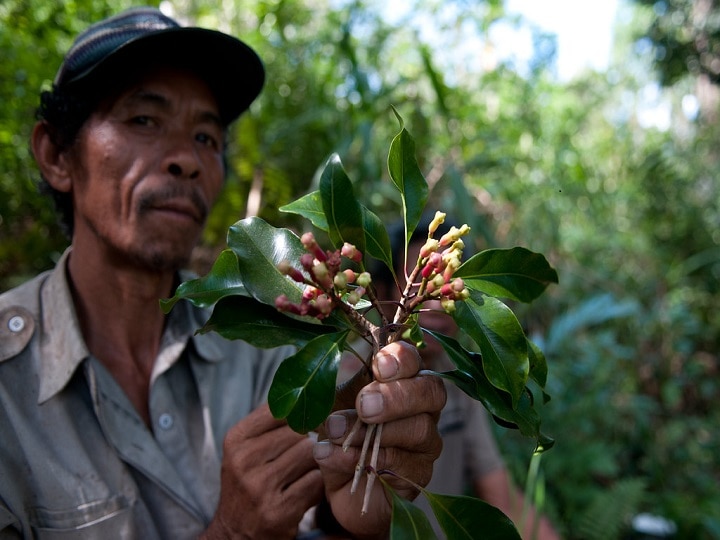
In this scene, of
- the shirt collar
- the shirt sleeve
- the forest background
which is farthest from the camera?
the forest background

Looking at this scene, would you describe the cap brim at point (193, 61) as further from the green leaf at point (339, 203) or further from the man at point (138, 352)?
the green leaf at point (339, 203)

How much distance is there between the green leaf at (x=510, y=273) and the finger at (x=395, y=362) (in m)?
0.13

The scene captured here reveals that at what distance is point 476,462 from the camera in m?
2.18

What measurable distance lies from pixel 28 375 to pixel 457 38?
4.58 metres

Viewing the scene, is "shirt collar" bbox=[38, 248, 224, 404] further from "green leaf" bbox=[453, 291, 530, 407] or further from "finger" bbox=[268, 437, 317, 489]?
"green leaf" bbox=[453, 291, 530, 407]

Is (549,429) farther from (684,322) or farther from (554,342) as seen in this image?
(684,322)

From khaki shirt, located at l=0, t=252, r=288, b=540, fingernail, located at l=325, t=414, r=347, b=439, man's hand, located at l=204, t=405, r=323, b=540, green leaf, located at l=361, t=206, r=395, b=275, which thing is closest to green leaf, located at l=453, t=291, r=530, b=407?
green leaf, located at l=361, t=206, r=395, b=275

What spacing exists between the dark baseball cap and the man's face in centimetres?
5

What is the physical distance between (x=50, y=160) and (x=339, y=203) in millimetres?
1109

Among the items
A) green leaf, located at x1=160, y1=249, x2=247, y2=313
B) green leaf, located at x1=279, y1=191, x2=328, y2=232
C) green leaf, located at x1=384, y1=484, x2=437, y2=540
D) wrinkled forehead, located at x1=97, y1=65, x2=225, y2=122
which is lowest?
green leaf, located at x1=384, y1=484, x2=437, y2=540

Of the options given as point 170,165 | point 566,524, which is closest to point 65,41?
point 170,165

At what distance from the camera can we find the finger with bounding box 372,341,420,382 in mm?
838

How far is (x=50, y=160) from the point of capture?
1.59 metres

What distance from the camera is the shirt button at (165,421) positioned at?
1.39 metres
